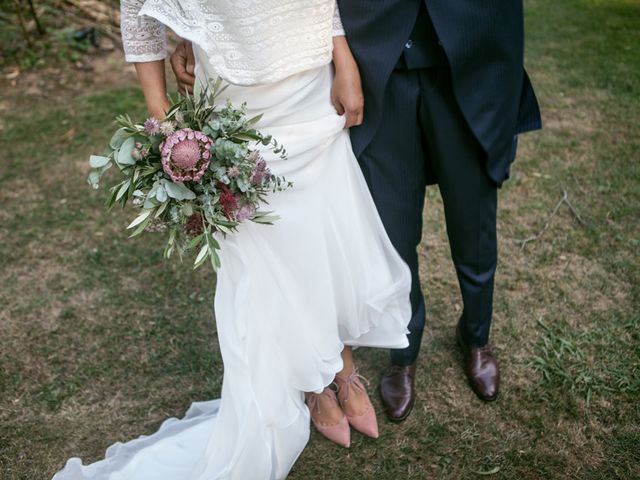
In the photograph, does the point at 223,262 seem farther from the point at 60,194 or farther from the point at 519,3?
the point at 60,194

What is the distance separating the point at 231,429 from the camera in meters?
2.21

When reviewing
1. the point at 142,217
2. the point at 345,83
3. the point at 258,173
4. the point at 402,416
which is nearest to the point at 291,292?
the point at 258,173

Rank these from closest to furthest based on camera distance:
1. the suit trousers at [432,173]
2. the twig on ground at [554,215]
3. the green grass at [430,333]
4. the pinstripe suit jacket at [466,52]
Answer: the pinstripe suit jacket at [466,52], the suit trousers at [432,173], the green grass at [430,333], the twig on ground at [554,215]

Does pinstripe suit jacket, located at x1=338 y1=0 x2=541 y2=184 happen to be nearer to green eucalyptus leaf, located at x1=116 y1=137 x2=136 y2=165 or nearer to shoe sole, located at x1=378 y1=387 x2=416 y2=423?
green eucalyptus leaf, located at x1=116 y1=137 x2=136 y2=165

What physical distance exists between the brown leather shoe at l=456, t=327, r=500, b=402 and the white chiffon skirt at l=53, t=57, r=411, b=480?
20.9 inches

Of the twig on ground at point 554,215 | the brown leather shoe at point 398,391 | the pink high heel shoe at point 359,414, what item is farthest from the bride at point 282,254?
the twig on ground at point 554,215

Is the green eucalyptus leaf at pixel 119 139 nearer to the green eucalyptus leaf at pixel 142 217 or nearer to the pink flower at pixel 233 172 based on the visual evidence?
the green eucalyptus leaf at pixel 142 217

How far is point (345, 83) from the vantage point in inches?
82.9

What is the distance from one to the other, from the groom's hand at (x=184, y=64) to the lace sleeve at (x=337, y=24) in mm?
475

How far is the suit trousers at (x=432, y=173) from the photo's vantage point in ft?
7.20

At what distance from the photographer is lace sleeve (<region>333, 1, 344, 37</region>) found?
6.79 feet

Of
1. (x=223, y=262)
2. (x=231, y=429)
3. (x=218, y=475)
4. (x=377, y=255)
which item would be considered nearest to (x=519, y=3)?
(x=377, y=255)

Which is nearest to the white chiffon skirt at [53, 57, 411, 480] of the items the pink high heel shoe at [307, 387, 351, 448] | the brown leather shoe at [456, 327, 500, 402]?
the pink high heel shoe at [307, 387, 351, 448]

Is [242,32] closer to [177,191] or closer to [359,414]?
[177,191]
